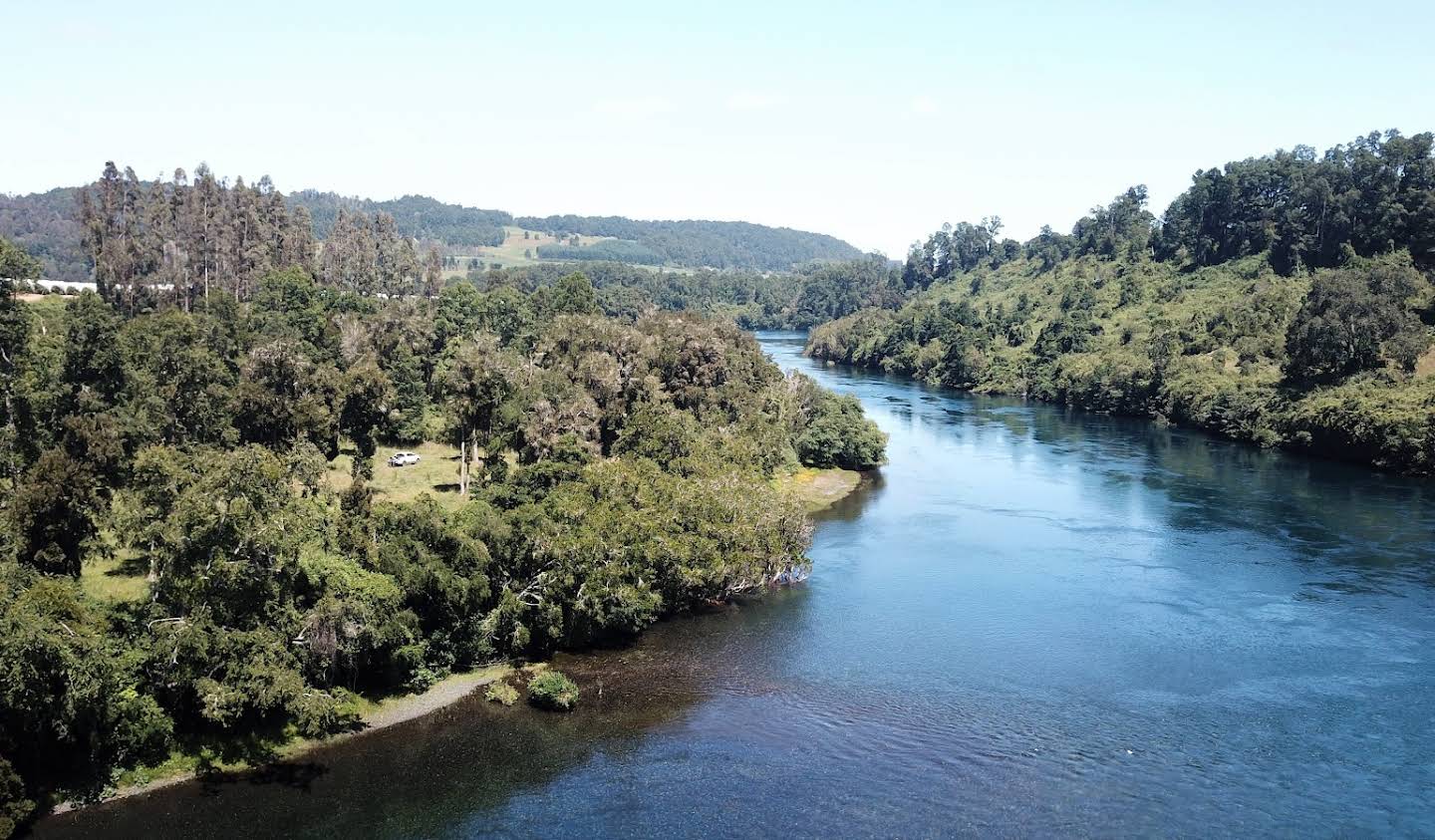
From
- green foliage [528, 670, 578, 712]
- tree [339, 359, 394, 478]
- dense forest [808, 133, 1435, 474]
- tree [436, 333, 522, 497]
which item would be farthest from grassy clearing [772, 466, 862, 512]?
dense forest [808, 133, 1435, 474]

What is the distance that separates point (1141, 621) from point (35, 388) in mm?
70172

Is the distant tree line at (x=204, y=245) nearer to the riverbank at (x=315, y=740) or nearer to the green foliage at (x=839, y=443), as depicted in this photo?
the green foliage at (x=839, y=443)

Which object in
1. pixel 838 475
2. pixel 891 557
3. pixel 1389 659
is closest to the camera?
pixel 1389 659

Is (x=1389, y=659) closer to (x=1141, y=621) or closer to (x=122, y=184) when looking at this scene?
(x=1141, y=621)

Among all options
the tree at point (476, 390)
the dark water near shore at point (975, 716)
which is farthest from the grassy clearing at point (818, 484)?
the tree at point (476, 390)

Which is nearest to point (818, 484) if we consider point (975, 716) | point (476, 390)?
point (476, 390)

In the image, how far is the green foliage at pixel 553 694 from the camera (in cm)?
5028

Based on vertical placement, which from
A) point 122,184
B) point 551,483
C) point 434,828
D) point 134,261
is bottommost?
point 434,828

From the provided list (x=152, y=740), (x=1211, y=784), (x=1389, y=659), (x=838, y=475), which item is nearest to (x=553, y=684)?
(x=152, y=740)

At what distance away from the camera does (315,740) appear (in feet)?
152

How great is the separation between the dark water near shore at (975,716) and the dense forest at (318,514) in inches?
127

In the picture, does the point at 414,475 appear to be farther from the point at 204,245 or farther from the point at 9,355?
the point at 204,245

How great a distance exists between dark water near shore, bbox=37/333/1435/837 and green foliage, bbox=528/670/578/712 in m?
0.97

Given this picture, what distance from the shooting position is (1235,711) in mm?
51219
